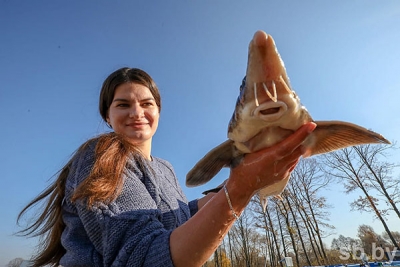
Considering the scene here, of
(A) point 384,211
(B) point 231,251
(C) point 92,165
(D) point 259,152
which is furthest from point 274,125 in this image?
(B) point 231,251

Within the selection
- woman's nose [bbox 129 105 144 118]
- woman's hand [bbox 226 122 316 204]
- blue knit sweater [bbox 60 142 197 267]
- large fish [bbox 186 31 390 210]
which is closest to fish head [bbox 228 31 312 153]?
large fish [bbox 186 31 390 210]

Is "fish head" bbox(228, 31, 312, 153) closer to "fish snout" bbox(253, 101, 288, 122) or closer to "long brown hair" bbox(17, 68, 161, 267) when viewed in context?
"fish snout" bbox(253, 101, 288, 122)

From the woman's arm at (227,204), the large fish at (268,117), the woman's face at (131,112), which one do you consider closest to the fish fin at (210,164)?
the large fish at (268,117)

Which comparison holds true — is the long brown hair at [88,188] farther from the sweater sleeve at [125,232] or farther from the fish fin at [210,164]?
the fish fin at [210,164]

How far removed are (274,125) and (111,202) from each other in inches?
47.2

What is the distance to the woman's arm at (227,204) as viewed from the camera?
1.35 metres

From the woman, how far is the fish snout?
17cm

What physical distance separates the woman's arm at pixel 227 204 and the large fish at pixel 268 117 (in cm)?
12

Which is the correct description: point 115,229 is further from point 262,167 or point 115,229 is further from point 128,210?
point 262,167

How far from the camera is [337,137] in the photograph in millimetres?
2178

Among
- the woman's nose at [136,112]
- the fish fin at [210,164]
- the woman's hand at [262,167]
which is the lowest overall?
the woman's hand at [262,167]

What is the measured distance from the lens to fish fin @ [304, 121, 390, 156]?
6.64 ft

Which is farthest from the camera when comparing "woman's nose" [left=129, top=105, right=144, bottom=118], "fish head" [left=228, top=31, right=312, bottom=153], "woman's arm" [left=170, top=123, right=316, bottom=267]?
"woman's nose" [left=129, top=105, right=144, bottom=118]

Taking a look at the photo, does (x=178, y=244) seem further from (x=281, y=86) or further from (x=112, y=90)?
(x=112, y=90)
